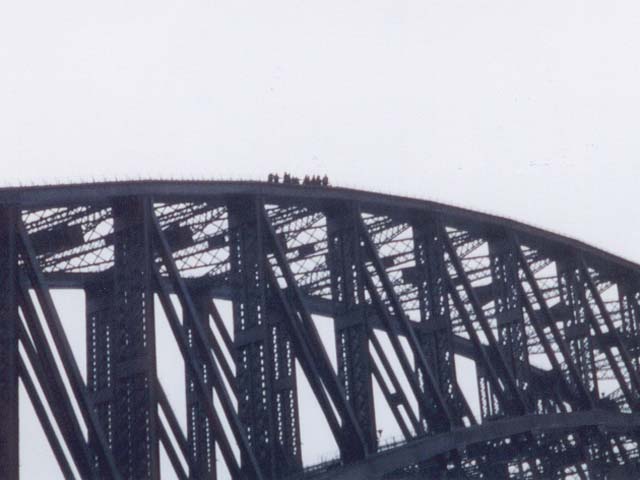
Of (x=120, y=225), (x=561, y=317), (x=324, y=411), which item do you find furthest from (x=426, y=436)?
(x=561, y=317)

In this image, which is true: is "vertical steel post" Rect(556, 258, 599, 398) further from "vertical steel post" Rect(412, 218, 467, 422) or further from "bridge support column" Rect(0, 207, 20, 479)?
"bridge support column" Rect(0, 207, 20, 479)

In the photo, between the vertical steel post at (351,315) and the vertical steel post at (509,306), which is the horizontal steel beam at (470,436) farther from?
the vertical steel post at (509,306)

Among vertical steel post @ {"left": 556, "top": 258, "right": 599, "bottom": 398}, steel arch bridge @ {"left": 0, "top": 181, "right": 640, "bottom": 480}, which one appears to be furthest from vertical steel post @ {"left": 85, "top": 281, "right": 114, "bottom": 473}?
vertical steel post @ {"left": 556, "top": 258, "right": 599, "bottom": 398}

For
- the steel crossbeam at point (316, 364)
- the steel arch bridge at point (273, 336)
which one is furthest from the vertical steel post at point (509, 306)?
the steel crossbeam at point (316, 364)

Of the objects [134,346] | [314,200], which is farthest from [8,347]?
[314,200]

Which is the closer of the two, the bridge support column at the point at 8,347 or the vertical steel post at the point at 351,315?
the bridge support column at the point at 8,347

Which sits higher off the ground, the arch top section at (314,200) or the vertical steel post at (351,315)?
the arch top section at (314,200)

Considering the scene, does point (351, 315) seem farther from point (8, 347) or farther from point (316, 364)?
point (8, 347)

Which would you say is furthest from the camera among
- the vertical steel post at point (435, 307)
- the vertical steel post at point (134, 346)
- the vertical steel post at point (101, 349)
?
the vertical steel post at point (435, 307)
